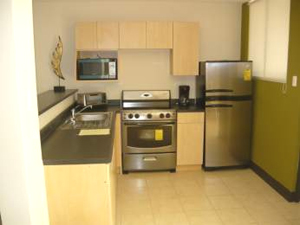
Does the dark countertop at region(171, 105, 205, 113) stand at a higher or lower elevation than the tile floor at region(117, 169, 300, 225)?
higher

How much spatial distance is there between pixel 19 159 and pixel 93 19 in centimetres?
333

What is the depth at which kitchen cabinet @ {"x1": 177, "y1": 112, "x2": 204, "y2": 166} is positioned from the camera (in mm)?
3992

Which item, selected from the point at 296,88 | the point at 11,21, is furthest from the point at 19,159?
the point at 296,88

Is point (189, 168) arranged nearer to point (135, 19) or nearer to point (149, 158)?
point (149, 158)

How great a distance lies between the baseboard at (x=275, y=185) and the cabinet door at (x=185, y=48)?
1.60 m

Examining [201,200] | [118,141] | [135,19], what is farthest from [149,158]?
[135,19]

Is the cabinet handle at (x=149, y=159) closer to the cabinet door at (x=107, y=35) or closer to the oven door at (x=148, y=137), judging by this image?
the oven door at (x=148, y=137)

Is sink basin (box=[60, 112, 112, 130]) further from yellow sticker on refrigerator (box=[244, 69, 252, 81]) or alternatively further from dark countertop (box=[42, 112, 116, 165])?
yellow sticker on refrigerator (box=[244, 69, 252, 81])

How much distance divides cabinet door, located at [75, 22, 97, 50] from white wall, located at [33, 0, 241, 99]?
35cm

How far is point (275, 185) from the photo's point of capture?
3.52 metres

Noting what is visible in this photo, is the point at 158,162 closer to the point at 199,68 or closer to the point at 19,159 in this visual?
the point at 199,68

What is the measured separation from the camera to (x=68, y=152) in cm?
208

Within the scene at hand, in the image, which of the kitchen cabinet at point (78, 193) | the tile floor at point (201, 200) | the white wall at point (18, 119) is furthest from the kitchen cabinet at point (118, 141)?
the white wall at point (18, 119)

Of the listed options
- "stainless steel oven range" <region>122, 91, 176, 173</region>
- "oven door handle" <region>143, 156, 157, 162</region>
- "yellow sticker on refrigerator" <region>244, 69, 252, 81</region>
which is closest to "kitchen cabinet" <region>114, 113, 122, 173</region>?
"stainless steel oven range" <region>122, 91, 176, 173</region>
